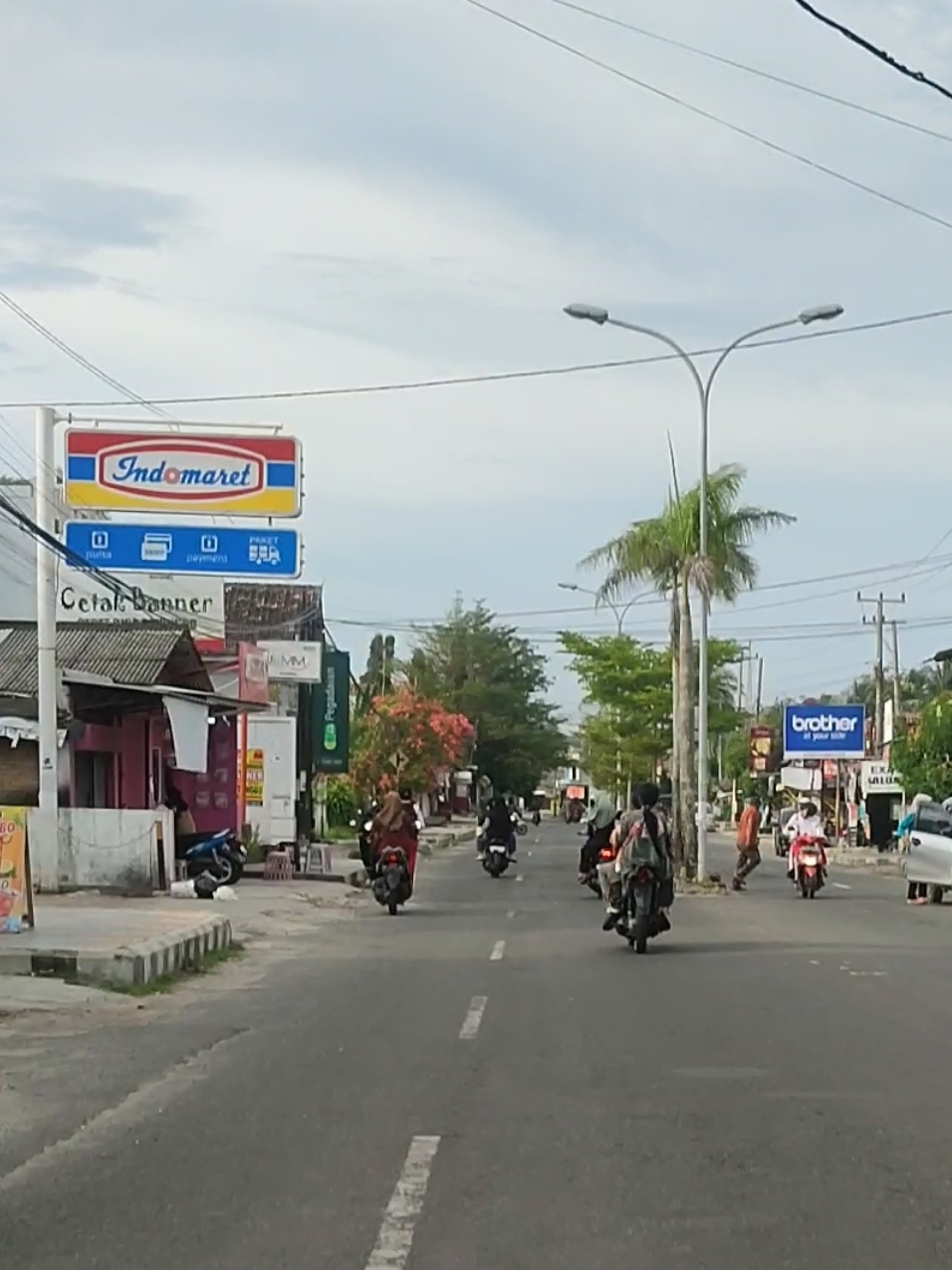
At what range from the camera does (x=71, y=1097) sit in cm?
1008

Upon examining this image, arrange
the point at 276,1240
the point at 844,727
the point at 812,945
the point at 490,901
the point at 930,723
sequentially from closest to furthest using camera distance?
the point at 276,1240, the point at 812,945, the point at 490,901, the point at 930,723, the point at 844,727

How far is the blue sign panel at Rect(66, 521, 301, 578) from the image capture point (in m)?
30.2

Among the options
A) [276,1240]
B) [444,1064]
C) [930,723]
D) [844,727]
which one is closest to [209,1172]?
[276,1240]

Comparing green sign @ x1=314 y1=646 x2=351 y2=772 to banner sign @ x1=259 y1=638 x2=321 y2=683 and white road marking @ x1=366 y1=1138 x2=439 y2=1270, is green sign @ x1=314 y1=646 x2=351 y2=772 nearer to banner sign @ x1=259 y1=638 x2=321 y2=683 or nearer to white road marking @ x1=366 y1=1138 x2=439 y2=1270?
banner sign @ x1=259 y1=638 x2=321 y2=683

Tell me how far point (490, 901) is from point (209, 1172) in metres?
21.2

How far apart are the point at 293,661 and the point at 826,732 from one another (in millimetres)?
24020

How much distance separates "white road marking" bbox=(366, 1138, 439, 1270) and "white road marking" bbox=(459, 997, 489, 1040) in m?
3.94

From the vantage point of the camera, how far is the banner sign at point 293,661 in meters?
42.7

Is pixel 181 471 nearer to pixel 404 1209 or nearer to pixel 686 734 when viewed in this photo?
pixel 686 734

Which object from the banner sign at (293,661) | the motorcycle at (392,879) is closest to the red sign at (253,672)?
the banner sign at (293,661)

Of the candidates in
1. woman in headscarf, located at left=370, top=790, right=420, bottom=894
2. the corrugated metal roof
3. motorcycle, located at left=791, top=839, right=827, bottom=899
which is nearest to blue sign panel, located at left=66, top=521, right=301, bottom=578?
the corrugated metal roof

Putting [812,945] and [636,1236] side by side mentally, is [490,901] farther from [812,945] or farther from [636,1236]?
[636,1236]

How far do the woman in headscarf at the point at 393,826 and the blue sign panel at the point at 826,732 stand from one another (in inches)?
1446

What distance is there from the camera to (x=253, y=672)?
133 feet
